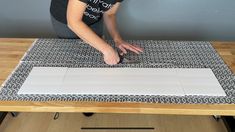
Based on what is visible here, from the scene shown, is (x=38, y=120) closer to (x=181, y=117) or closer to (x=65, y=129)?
(x=65, y=129)

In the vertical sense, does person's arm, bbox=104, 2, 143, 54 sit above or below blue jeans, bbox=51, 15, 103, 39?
above

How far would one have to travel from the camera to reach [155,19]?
203cm

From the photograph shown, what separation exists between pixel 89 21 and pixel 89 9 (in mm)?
140

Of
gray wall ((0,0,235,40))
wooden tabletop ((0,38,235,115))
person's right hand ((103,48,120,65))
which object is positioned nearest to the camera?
wooden tabletop ((0,38,235,115))

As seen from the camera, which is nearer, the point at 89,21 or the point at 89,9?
the point at 89,9

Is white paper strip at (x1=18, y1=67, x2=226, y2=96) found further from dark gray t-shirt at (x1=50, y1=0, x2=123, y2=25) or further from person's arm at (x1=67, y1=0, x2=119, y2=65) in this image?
dark gray t-shirt at (x1=50, y1=0, x2=123, y2=25)

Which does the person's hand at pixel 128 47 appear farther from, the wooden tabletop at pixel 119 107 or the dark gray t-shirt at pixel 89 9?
the wooden tabletop at pixel 119 107

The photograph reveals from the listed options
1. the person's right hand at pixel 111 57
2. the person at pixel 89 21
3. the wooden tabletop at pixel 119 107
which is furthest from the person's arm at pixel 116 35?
the wooden tabletop at pixel 119 107

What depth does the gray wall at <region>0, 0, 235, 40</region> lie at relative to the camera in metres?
1.96

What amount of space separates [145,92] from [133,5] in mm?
1085

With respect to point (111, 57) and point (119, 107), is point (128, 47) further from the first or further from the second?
point (119, 107)

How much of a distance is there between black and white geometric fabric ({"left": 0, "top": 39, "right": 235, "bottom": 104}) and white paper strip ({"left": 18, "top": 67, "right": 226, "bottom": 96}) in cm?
3

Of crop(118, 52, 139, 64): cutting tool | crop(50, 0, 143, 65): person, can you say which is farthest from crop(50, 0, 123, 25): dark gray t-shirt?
crop(118, 52, 139, 64): cutting tool

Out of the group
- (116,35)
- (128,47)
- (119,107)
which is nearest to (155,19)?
(116,35)
